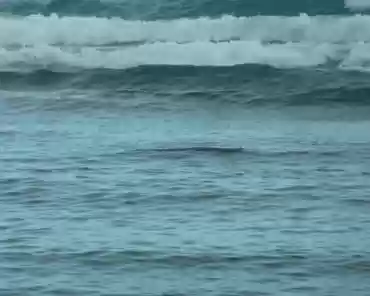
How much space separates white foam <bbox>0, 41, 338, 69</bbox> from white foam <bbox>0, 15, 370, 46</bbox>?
19 cm

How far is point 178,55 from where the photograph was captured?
10898mm

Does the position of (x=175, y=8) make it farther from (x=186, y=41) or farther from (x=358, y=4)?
(x=358, y=4)

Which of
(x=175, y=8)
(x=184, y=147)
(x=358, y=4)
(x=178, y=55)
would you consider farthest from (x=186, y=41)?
(x=184, y=147)

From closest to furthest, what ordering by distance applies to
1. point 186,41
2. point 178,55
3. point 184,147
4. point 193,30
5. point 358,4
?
point 184,147 → point 178,55 → point 186,41 → point 193,30 → point 358,4

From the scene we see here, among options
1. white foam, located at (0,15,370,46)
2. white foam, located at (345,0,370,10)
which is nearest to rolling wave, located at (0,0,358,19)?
white foam, located at (345,0,370,10)

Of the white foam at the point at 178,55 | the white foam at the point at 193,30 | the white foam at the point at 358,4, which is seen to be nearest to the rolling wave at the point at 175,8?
the white foam at the point at 358,4

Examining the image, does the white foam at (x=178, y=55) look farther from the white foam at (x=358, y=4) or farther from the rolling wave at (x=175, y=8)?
the white foam at (x=358, y=4)

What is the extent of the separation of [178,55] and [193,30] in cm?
79

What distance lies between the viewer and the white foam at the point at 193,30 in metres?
11.4

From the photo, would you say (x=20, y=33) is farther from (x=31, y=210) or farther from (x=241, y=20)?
(x=31, y=210)

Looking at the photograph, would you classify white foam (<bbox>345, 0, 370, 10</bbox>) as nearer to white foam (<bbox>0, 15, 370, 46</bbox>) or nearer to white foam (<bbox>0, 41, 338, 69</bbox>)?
white foam (<bbox>0, 15, 370, 46</bbox>)

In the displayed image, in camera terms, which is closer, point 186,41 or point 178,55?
point 178,55

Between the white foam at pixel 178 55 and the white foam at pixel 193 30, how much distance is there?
0.64ft

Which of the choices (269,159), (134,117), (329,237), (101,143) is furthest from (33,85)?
(329,237)
